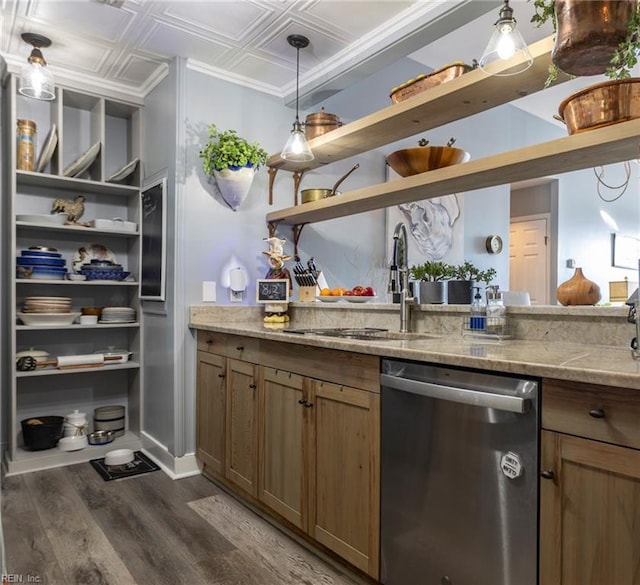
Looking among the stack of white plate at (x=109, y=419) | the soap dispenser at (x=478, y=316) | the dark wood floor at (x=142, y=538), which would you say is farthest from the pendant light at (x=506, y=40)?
the stack of white plate at (x=109, y=419)

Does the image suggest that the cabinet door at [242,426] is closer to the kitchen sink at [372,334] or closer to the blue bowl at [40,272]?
the kitchen sink at [372,334]

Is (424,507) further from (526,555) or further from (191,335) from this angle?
(191,335)

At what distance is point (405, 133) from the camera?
2.66 metres

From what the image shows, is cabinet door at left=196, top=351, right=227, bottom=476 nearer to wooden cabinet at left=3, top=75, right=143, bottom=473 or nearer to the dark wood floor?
the dark wood floor

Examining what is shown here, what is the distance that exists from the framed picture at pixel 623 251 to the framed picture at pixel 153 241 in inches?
243

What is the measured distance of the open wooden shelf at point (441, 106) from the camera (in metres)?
1.94

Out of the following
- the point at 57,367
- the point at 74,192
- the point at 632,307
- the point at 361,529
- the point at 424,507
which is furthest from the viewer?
the point at 74,192

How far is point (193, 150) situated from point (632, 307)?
2.57m

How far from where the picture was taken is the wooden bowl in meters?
2.28

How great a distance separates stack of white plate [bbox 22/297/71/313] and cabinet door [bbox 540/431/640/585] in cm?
303

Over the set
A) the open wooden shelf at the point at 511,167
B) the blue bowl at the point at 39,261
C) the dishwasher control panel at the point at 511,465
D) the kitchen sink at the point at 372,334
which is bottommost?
the dishwasher control panel at the point at 511,465

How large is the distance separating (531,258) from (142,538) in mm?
5431

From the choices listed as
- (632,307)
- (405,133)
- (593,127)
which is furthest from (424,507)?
(405,133)

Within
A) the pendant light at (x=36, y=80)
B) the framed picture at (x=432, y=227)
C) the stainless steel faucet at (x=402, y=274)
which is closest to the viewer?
the stainless steel faucet at (x=402, y=274)
